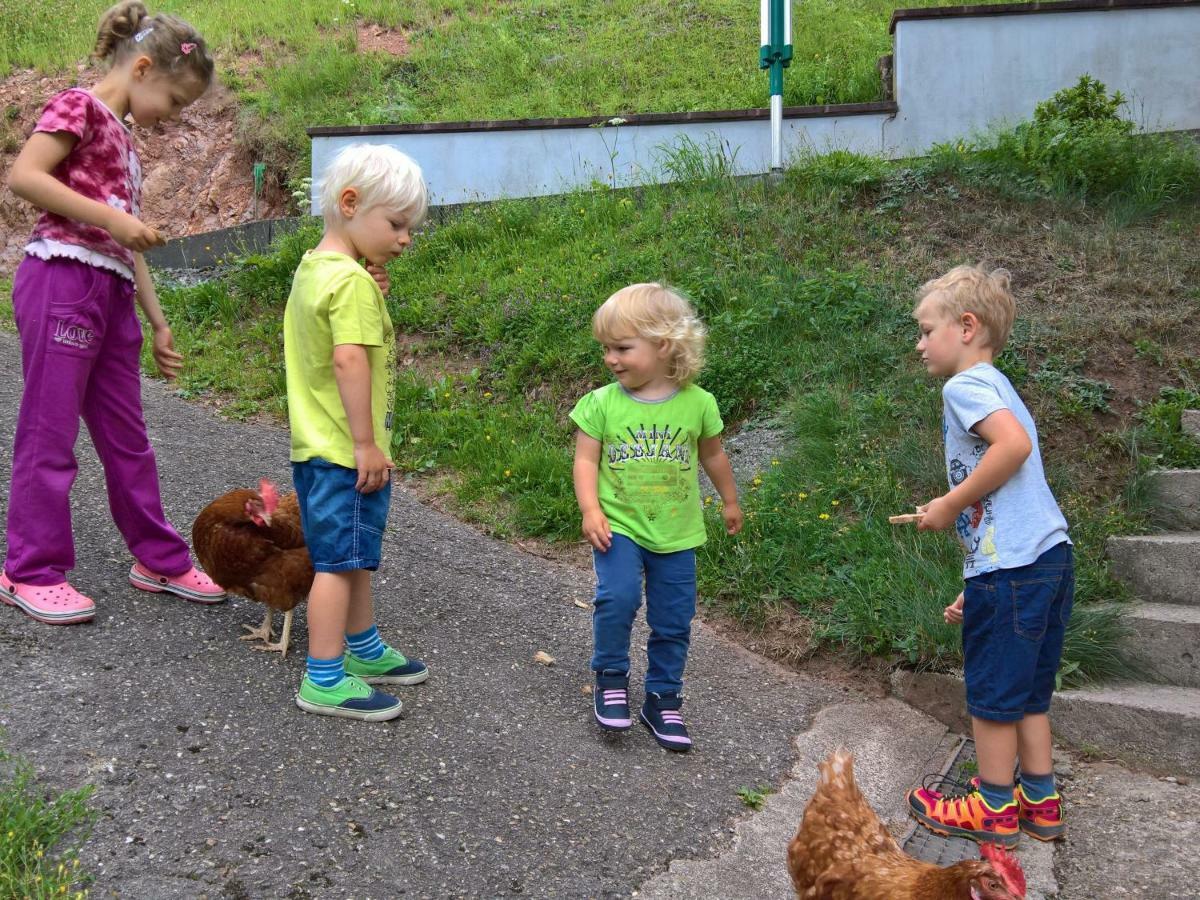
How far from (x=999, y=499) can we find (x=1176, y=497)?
2.15 m

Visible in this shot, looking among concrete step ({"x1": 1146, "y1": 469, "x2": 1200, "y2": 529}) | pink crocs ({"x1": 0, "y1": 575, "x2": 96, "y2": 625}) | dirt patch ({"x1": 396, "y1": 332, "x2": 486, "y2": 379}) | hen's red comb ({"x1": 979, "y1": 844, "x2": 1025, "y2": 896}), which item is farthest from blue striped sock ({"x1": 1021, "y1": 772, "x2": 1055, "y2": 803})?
dirt patch ({"x1": 396, "y1": 332, "x2": 486, "y2": 379})

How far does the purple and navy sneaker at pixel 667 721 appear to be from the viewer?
3615 mm

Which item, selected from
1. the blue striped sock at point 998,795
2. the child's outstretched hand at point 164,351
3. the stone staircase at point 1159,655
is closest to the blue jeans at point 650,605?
the blue striped sock at point 998,795

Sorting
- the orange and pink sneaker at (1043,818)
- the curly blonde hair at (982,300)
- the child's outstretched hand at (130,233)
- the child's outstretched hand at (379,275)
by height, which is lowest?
the orange and pink sneaker at (1043,818)

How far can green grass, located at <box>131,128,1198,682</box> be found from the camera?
15.6ft

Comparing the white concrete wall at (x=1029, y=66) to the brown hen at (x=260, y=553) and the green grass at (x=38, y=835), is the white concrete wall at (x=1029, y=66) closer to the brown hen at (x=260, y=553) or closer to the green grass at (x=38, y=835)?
the brown hen at (x=260, y=553)

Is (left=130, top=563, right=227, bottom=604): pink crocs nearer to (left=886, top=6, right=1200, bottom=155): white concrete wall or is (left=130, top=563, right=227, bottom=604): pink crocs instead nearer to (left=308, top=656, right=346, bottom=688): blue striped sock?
(left=308, top=656, right=346, bottom=688): blue striped sock

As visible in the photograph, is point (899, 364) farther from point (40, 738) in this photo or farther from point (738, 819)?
point (40, 738)

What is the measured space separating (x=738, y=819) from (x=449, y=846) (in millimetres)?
965

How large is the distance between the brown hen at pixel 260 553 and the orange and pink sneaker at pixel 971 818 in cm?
233

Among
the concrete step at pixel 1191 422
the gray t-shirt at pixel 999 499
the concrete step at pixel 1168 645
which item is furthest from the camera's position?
the concrete step at pixel 1191 422

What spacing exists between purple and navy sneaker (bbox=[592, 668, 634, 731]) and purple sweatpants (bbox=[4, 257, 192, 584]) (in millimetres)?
2013

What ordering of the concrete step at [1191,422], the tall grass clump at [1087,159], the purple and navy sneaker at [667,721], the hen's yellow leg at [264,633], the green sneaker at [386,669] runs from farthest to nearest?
the tall grass clump at [1087,159] < the concrete step at [1191,422] < the hen's yellow leg at [264,633] < the green sneaker at [386,669] < the purple and navy sneaker at [667,721]

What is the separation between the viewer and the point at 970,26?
329 inches
